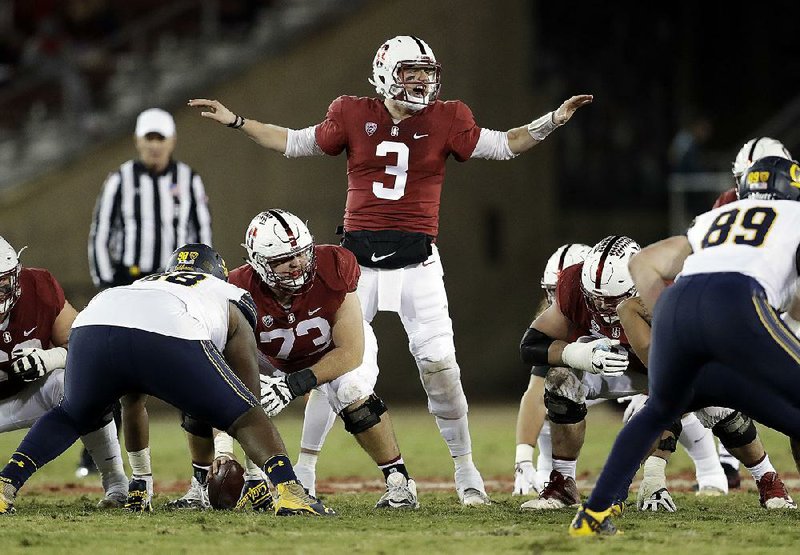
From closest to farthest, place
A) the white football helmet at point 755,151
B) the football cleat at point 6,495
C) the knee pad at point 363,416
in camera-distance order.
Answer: the football cleat at point 6,495, the knee pad at point 363,416, the white football helmet at point 755,151

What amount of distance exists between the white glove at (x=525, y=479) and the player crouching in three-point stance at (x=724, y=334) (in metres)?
1.99

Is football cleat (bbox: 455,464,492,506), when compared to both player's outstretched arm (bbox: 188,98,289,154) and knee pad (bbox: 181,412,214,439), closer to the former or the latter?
knee pad (bbox: 181,412,214,439)

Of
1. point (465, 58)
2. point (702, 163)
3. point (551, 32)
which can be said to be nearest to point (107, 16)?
point (465, 58)

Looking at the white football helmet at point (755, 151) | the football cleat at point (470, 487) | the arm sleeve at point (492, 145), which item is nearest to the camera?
the football cleat at point (470, 487)

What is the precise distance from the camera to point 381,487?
7.27 meters

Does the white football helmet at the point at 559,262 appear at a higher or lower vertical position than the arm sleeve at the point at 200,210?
lower

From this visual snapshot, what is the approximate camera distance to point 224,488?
597 cm

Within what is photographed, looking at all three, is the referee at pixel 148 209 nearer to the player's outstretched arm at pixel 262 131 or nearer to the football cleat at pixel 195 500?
the player's outstretched arm at pixel 262 131

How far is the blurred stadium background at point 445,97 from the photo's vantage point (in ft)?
44.5

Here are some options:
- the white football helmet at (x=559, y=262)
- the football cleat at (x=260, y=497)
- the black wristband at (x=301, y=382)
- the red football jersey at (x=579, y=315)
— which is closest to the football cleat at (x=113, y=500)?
the football cleat at (x=260, y=497)

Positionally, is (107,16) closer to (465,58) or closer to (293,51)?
(293,51)

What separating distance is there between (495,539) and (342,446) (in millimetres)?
5423

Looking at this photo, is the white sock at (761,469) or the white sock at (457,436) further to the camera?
the white sock at (457,436)

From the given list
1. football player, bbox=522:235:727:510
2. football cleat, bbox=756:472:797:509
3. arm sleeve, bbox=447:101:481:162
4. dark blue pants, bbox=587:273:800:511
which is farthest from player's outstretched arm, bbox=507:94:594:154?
dark blue pants, bbox=587:273:800:511
